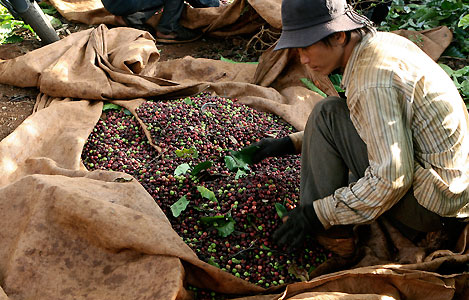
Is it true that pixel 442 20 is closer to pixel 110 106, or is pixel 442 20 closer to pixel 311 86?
pixel 311 86

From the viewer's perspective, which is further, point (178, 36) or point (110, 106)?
point (178, 36)

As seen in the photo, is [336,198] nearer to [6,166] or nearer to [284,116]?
[284,116]

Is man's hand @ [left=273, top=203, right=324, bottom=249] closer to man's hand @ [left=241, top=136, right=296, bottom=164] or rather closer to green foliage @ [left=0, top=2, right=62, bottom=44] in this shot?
man's hand @ [left=241, top=136, right=296, bottom=164]

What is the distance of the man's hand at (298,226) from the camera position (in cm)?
213

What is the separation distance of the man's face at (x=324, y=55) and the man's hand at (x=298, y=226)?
594 millimetres

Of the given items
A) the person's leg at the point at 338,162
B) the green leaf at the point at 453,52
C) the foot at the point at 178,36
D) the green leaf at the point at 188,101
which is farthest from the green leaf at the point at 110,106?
the green leaf at the point at 453,52

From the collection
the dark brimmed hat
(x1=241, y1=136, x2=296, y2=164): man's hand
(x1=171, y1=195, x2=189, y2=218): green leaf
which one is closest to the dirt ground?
(x1=171, y1=195, x2=189, y2=218): green leaf

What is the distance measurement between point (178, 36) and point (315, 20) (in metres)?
3.27

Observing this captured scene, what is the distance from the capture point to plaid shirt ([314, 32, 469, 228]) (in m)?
1.75

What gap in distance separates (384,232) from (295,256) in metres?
0.46

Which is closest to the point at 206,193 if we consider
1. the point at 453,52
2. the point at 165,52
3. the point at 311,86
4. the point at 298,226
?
the point at 298,226

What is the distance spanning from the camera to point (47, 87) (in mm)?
3574

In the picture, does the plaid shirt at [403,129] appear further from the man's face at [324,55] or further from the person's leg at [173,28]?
the person's leg at [173,28]

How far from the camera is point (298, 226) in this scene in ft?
7.09
